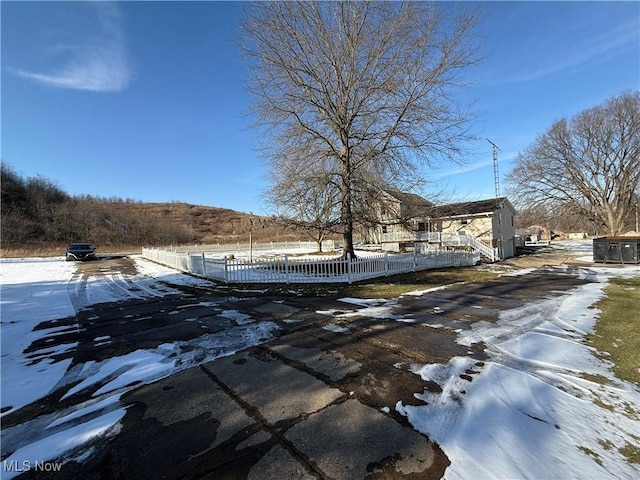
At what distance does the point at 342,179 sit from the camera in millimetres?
12461

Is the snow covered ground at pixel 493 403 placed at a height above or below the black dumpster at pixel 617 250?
below

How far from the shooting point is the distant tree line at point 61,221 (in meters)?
40.0

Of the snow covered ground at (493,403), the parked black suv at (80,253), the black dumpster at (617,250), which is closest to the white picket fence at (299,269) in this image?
the snow covered ground at (493,403)

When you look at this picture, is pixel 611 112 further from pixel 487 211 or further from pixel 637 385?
pixel 637 385

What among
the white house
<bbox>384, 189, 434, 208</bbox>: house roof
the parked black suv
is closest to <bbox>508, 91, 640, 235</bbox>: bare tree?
the white house

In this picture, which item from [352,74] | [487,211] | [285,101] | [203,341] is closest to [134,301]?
[203,341]

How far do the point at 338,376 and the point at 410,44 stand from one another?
1324cm

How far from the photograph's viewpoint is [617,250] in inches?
732

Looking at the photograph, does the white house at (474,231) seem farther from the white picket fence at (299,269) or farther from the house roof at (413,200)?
the white picket fence at (299,269)

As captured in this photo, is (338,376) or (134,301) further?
(134,301)

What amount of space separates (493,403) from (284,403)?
209 centimetres

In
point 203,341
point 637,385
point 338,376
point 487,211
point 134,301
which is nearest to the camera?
point 637,385

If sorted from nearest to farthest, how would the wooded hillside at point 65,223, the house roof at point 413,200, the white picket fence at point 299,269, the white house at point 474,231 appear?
1. the white picket fence at point 299,269
2. the house roof at point 413,200
3. the white house at point 474,231
4. the wooded hillside at point 65,223

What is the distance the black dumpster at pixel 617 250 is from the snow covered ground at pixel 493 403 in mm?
18948
